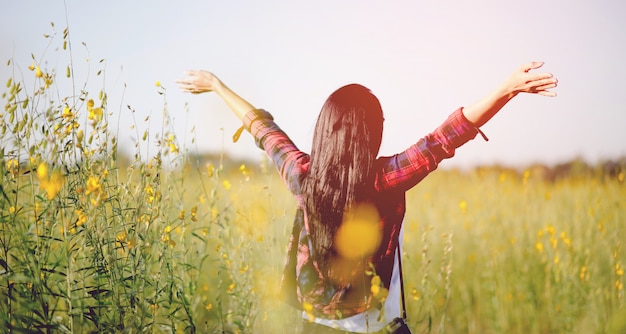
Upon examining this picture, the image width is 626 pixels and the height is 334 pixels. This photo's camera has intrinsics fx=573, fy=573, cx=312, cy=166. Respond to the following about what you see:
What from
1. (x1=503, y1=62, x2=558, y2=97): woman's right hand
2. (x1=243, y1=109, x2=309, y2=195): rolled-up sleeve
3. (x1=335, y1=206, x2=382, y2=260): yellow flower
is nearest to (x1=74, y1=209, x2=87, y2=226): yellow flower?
(x1=243, y1=109, x2=309, y2=195): rolled-up sleeve

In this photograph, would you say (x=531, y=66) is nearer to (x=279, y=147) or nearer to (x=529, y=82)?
(x=529, y=82)

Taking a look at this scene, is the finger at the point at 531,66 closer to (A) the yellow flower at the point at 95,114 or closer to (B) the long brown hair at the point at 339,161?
(B) the long brown hair at the point at 339,161

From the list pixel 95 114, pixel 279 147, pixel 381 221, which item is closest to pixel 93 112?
pixel 95 114

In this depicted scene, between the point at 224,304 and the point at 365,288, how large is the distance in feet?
7.65

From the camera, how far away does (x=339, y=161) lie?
1.91m

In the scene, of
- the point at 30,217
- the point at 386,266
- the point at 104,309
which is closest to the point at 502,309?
the point at 386,266

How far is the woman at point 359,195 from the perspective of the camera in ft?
6.26

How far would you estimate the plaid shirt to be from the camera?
1920mm

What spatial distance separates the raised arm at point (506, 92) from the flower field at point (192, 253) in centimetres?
74

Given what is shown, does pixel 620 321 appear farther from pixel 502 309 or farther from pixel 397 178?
pixel 397 178

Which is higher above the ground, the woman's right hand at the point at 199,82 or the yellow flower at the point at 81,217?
the woman's right hand at the point at 199,82

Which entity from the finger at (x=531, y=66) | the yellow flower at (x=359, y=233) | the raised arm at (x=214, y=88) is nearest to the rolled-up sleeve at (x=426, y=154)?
the yellow flower at (x=359, y=233)

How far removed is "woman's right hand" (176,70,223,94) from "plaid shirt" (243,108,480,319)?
639 mm

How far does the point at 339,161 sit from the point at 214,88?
0.83 metres
